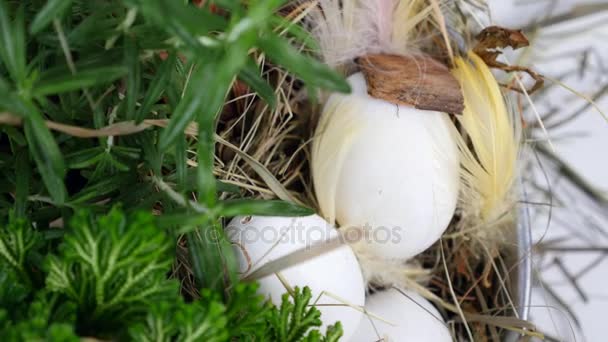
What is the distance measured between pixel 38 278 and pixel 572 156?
2.36ft

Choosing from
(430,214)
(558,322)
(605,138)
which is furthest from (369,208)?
(605,138)

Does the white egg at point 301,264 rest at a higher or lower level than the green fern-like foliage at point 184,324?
lower

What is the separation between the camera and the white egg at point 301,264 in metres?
0.53

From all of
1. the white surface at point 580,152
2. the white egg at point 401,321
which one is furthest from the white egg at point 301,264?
the white surface at point 580,152

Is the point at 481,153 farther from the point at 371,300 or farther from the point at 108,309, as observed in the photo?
the point at 108,309

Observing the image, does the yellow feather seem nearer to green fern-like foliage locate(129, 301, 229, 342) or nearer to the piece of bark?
the piece of bark

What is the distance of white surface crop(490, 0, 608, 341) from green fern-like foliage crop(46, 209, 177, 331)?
61 cm

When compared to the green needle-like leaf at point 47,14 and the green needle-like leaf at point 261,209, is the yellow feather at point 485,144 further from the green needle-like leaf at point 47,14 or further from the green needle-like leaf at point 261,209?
the green needle-like leaf at point 47,14

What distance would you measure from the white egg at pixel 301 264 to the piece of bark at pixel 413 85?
0.15 m

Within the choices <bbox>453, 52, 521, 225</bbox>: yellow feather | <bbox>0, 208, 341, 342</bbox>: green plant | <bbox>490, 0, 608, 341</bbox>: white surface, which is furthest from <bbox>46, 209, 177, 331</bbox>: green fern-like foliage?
<bbox>490, 0, 608, 341</bbox>: white surface

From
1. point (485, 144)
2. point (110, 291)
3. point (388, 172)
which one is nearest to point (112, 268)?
point (110, 291)

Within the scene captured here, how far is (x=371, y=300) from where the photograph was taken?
637 mm

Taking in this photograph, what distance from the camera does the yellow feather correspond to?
0.62 metres

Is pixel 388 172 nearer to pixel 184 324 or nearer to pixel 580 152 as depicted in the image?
pixel 184 324
